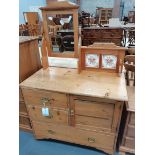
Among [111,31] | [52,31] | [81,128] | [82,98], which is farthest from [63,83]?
[111,31]

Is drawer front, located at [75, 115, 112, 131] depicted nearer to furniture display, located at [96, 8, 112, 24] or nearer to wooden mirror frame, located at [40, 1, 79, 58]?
wooden mirror frame, located at [40, 1, 79, 58]

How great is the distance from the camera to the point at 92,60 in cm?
136

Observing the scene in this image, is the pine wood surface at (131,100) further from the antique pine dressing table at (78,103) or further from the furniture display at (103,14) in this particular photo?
the furniture display at (103,14)

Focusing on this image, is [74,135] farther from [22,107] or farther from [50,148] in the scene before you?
[22,107]

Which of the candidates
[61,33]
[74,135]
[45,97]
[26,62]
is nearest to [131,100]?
[74,135]

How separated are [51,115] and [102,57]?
2.13 feet

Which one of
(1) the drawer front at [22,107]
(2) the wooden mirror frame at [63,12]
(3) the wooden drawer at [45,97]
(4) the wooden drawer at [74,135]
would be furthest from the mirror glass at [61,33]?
(4) the wooden drawer at [74,135]

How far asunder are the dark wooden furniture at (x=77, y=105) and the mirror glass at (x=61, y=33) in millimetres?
219

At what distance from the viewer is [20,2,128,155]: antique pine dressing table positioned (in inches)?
43.8

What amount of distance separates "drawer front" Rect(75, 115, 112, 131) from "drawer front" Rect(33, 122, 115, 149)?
2.6 inches

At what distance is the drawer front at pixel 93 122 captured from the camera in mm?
1178
